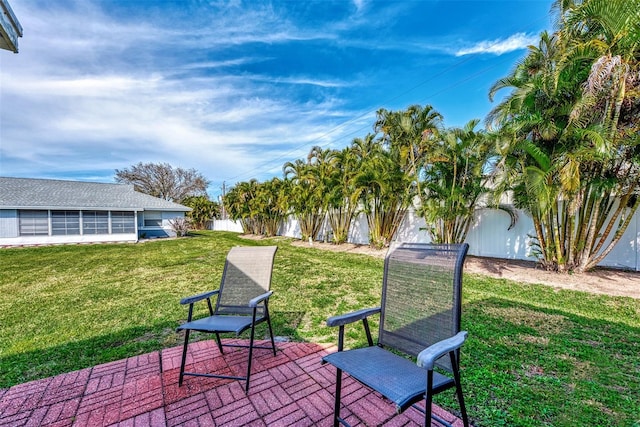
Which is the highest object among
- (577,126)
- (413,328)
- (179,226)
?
(577,126)

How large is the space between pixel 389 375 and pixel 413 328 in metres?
0.45

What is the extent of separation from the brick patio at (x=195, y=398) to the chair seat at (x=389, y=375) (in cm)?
46

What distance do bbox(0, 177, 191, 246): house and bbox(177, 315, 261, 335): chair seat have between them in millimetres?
18784

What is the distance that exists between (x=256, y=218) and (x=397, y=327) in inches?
799

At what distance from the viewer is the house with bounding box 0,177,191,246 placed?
52.4 ft

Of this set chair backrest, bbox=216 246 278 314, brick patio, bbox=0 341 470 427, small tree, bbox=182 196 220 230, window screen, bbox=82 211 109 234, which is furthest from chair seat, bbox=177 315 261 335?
small tree, bbox=182 196 220 230

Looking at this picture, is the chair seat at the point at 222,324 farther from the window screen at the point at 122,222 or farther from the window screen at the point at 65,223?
the window screen at the point at 65,223

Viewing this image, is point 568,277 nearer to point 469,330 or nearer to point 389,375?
point 469,330

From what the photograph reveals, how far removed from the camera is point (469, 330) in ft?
12.0

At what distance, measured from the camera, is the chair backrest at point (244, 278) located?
3078mm

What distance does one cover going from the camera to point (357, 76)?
14.6 meters

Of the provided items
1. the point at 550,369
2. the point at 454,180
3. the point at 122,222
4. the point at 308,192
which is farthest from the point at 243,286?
the point at 122,222

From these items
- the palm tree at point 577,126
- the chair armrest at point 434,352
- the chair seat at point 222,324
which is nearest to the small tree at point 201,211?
the palm tree at point 577,126

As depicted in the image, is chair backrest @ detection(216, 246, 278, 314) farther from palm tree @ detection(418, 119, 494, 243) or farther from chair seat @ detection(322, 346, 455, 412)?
palm tree @ detection(418, 119, 494, 243)
